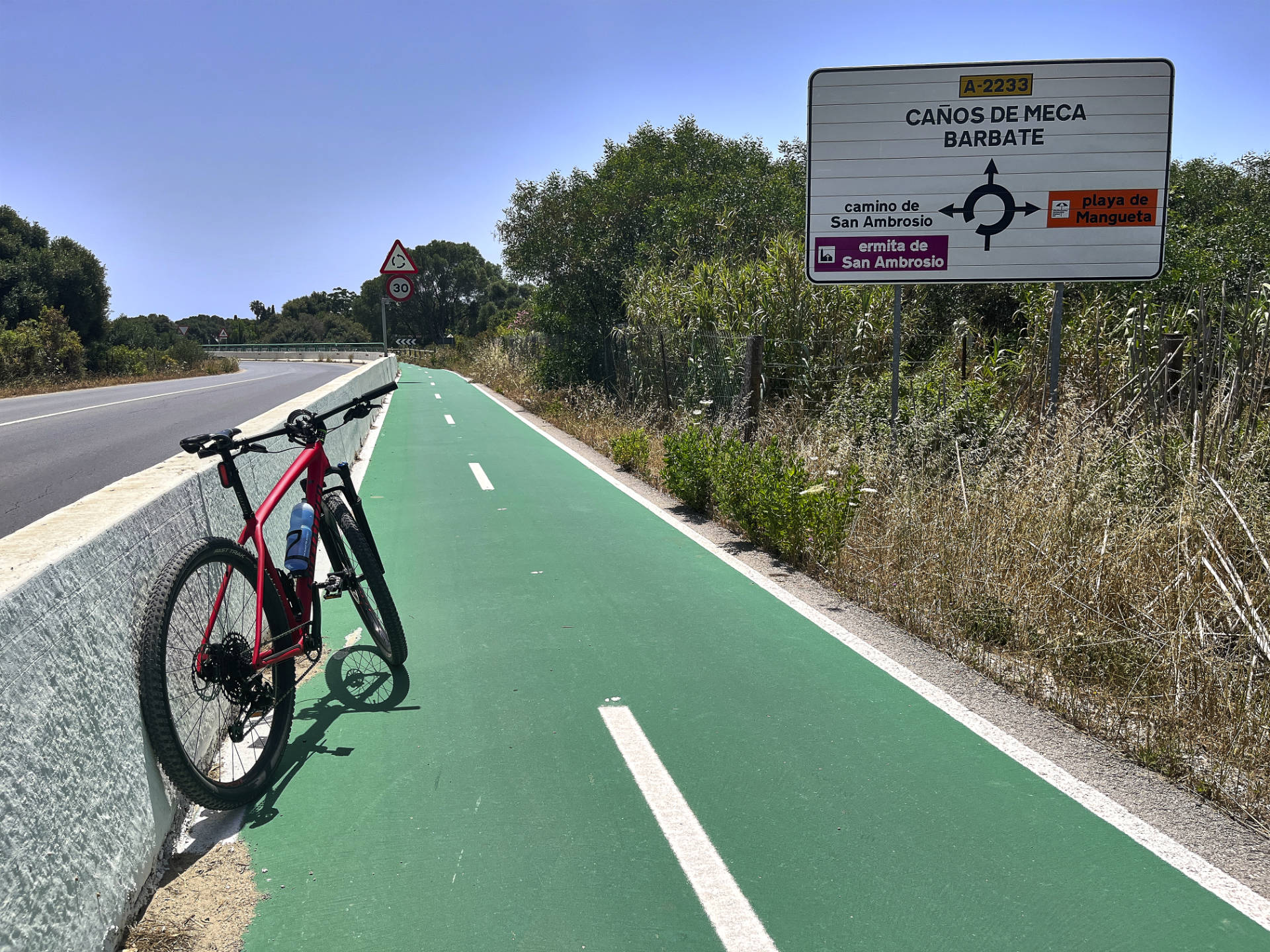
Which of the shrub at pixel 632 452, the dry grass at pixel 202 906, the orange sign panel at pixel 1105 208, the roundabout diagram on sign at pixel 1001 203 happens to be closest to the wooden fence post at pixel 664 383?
the shrub at pixel 632 452

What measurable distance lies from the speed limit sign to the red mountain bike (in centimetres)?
2284

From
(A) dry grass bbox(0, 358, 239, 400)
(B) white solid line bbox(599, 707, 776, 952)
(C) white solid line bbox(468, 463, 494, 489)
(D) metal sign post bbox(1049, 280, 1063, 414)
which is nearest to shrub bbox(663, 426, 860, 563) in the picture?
(D) metal sign post bbox(1049, 280, 1063, 414)

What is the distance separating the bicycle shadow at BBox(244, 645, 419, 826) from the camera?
12.0ft

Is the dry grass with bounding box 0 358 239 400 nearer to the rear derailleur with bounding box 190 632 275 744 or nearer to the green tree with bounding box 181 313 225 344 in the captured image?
the rear derailleur with bounding box 190 632 275 744

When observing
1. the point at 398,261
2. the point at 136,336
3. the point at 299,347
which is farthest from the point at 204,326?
the point at 398,261

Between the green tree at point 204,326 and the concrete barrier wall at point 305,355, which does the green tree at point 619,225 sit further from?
the green tree at point 204,326

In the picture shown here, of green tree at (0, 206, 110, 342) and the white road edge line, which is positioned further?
green tree at (0, 206, 110, 342)

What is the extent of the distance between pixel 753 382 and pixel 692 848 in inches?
323

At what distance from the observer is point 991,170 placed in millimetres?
8914

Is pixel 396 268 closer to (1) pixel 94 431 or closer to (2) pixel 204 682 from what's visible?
(1) pixel 94 431

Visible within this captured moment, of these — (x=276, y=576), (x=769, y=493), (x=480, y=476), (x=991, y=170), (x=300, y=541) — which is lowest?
(x=480, y=476)

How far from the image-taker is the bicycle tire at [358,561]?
4520 mm

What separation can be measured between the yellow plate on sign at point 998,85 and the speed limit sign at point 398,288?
19948mm

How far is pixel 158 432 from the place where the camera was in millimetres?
15094
